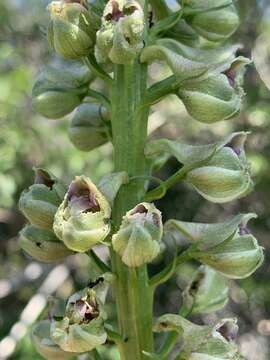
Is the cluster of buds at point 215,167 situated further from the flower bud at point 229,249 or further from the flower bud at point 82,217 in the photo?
the flower bud at point 82,217

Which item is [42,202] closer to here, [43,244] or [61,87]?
[43,244]

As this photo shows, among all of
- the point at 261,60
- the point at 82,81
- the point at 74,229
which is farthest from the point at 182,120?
the point at 74,229

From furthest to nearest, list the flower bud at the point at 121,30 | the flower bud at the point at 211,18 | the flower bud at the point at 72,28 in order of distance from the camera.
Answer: the flower bud at the point at 211,18 → the flower bud at the point at 72,28 → the flower bud at the point at 121,30

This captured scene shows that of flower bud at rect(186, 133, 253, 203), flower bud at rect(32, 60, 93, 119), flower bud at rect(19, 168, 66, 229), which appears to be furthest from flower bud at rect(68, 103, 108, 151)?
flower bud at rect(186, 133, 253, 203)

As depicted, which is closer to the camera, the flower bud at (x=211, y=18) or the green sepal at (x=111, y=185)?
the green sepal at (x=111, y=185)

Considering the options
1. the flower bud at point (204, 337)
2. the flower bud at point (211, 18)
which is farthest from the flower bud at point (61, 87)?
the flower bud at point (204, 337)

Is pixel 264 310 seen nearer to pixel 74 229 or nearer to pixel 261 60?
pixel 261 60
